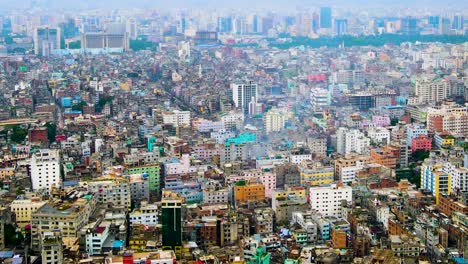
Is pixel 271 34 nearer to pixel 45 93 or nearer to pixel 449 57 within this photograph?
pixel 449 57

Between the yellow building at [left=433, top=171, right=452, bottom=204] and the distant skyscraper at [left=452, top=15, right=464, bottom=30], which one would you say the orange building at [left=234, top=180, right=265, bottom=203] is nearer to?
the yellow building at [left=433, top=171, right=452, bottom=204]

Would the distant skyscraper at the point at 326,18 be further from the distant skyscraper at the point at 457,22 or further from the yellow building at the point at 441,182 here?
the yellow building at the point at 441,182

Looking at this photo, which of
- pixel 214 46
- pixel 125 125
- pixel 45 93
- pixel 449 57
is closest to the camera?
pixel 125 125

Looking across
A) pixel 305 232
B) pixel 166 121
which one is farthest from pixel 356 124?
pixel 305 232

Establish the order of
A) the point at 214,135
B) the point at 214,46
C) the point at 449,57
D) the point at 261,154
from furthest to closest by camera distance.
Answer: the point at 214,46, the point at 449,57, the point at 214,135, the point at 261,154

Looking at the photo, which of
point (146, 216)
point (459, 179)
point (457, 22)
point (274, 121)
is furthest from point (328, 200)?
point (457, 22)
